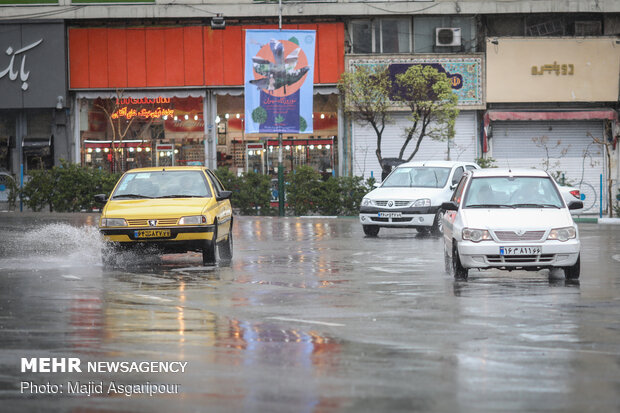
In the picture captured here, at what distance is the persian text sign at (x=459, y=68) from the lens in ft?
136

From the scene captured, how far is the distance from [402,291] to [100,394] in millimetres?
6801

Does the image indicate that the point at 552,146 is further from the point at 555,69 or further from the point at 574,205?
the point at 574,205

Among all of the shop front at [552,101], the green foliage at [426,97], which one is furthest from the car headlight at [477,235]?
the shop front at [552,101]

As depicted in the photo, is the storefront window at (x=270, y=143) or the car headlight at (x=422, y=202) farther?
the storefront window at (x=270, y=143)

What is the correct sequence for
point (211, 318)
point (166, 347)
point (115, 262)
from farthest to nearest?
1. point (115, 262)
2. point (211, 318)
3. point (166, 347)

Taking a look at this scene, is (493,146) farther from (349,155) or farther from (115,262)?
(115,262)

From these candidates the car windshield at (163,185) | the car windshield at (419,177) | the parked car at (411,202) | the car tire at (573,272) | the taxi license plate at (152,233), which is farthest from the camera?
the car windshield at (419,177)

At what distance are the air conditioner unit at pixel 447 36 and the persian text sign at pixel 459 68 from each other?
57 cm

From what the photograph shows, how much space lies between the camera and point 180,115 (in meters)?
42.5

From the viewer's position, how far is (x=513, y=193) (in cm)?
1579

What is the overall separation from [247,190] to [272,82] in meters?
4.22

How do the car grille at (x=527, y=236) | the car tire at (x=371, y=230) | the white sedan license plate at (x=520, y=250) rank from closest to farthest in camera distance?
the white sedan license plate at (x=520, y=250) → the car grille at (x=527, y=236) → the car tire at (x=371, y=230)

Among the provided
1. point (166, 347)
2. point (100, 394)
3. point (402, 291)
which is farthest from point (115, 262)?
point (100, 394)

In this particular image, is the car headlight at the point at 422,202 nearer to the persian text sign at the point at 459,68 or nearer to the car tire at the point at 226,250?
the car tire at the point at 226,250
